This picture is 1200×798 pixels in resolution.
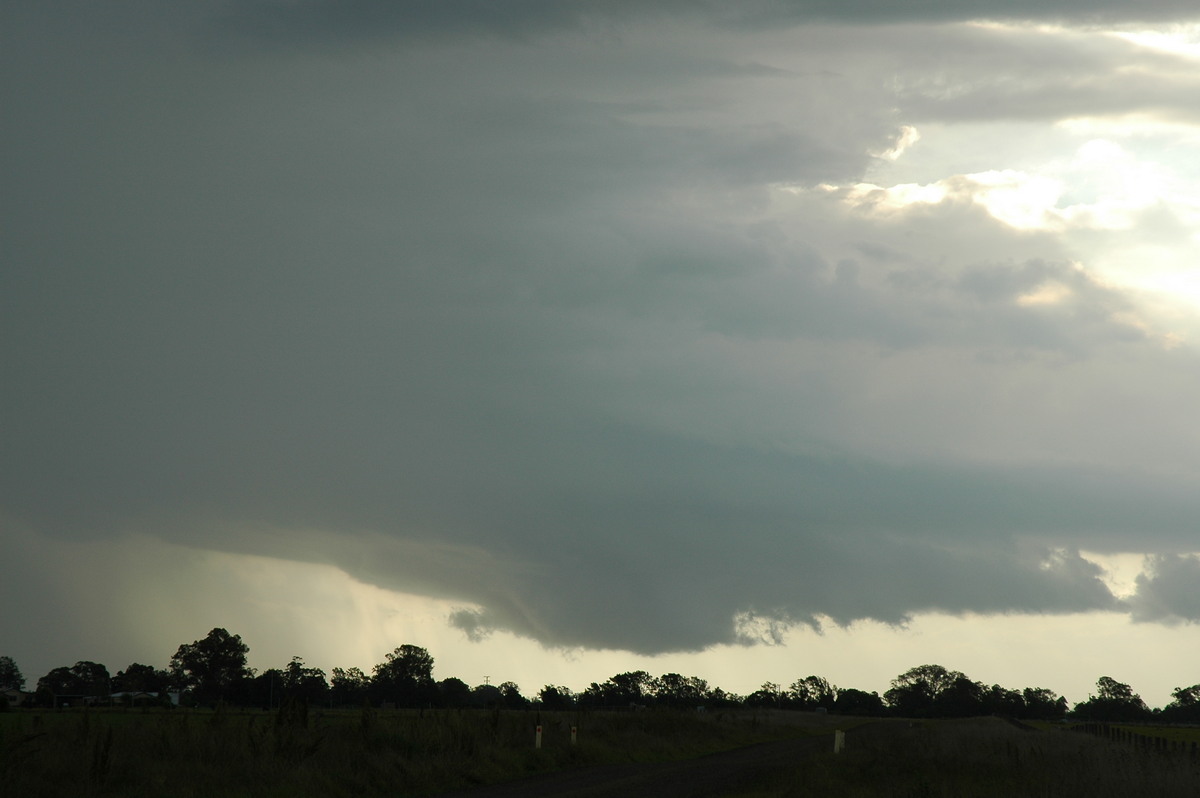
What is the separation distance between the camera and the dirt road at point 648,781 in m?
25.0

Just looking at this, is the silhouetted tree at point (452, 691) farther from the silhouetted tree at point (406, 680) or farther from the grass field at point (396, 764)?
the grass field at point (396, 764)

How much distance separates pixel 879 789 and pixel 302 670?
161 metres

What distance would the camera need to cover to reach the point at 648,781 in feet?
95.8

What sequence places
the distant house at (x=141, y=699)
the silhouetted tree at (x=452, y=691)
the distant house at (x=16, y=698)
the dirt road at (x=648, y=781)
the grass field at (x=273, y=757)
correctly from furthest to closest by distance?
1. the silhouetted tree at (x=452, y=691)
2. the distant house at (x=141, y=699)
3. the distant house at (x=16, y=698)
4. the dirt road at (x=648, y=781)
5. the grass field at (x=273, y=757)

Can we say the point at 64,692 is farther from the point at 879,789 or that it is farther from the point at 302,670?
the point at 879,789

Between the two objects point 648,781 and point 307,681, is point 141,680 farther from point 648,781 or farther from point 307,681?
point 648,781

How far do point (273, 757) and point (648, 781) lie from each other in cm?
1056

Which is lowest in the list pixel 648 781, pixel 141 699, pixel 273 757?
pixel 648 781

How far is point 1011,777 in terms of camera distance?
2738 centimetres

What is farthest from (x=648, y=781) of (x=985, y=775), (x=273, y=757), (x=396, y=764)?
(x=273, y=757)

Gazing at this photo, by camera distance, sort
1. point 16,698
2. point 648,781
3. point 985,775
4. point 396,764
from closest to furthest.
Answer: point 396,764, point 985,775, point 648,781, point 16,698

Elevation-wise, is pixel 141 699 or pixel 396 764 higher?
pixel 141 699

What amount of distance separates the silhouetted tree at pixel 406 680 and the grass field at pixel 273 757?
145405mm

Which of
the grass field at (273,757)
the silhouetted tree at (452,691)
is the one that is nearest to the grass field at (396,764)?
the grass field at (273,757)
